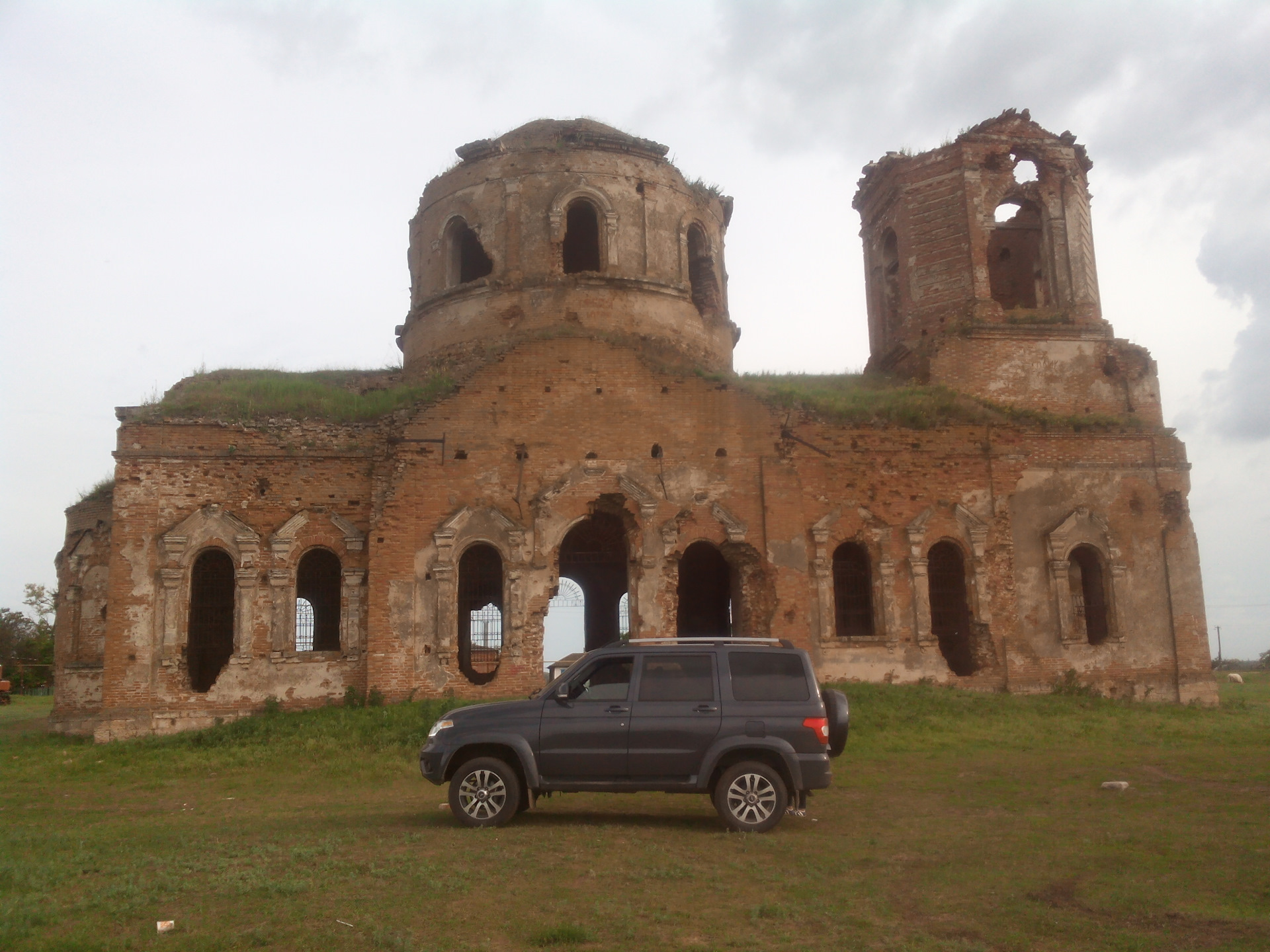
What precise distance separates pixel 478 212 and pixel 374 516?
8096 mm

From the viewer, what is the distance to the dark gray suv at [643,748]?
8477mm

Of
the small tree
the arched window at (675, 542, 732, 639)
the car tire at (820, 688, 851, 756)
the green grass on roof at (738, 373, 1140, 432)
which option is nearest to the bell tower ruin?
the green grass on roof at (738, 373, 1140, 432)

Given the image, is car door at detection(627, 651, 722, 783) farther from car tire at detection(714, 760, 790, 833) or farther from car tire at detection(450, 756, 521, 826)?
car tire at detection(450, 756, 521, 826)

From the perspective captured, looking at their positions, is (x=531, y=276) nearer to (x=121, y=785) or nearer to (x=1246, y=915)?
(x=121, y=785)

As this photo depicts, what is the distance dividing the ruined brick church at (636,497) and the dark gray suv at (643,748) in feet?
25.7

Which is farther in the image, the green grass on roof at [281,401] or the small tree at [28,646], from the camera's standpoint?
the small tree at [28,646]

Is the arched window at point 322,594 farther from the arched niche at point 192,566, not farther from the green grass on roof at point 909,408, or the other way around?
the green grass on roof at point 909,408

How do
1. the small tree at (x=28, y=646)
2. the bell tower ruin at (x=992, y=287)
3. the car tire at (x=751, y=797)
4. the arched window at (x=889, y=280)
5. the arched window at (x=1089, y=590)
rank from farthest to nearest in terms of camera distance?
the small tree at (x=28, y=646)
the arched window at (x=889, y=280)
the bell tower ruin at (x=992, y=287)
the arched window at (x=1089, y=590)
the car tire at (x=751, y=797)

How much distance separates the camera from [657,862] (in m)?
7.31

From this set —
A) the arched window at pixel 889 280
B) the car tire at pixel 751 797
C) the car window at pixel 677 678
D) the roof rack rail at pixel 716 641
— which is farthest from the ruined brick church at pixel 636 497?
the car tire at pixel 751 797

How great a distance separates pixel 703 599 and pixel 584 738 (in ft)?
46.1

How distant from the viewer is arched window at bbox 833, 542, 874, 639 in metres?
18.3

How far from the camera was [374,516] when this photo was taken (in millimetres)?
16703

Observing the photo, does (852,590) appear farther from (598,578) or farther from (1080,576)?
(598,578)
